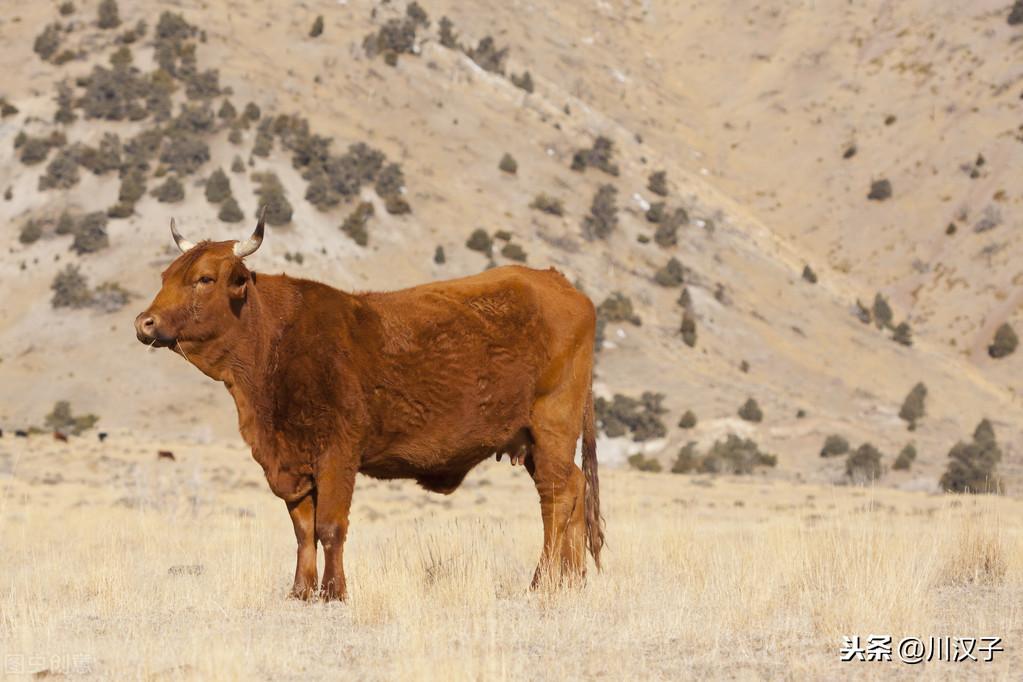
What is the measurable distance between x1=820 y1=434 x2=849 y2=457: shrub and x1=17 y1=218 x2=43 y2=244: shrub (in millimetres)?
33998

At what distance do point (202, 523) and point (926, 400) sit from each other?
4578 centimetres

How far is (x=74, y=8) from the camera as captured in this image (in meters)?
70.3

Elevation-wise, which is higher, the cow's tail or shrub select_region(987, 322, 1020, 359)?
shrub select_region(987, 322, 1020, 359)

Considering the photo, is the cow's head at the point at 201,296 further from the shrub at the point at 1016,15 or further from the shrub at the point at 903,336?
the shrub at the point at 1016,15

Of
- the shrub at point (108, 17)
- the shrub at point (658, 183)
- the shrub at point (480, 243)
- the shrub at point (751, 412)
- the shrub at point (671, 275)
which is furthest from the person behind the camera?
the shrub at point (658, 183)

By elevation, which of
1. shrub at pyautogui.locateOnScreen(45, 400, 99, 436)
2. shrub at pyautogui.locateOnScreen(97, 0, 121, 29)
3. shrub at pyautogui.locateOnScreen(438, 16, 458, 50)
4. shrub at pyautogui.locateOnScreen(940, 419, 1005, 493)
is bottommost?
shrub at pyautogui.locateOnScreen(45, 400, 99, 436)

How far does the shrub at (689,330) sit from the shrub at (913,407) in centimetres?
948

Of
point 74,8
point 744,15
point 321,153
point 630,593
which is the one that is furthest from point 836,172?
point 630,593

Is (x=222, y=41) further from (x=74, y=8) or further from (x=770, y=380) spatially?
(x=770, y=380)

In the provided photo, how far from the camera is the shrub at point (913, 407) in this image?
172ft

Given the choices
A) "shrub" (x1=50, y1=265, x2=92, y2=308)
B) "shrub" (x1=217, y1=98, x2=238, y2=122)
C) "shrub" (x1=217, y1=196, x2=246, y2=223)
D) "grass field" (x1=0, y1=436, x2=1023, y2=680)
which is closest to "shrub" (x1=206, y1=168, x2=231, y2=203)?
"shrub" (x1=217, y1=196, x2=246, y2=223)

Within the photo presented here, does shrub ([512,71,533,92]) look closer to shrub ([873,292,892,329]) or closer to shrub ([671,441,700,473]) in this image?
shrub ([873,292,892,329])

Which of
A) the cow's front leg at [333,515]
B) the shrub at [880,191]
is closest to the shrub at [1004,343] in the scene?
the shrub at [880,191]

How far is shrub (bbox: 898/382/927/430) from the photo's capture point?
52.4 meters
